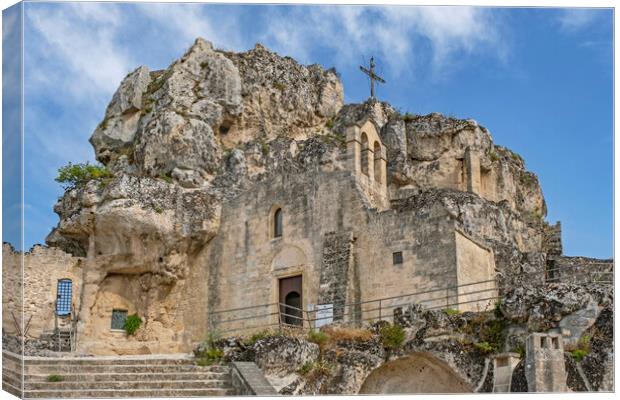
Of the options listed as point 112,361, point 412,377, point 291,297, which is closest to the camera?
point 112,361

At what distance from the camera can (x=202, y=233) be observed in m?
30.8

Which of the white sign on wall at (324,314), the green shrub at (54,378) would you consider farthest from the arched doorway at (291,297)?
the green shrub at (54,378)

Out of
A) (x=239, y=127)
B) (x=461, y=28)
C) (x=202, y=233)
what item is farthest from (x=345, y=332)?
(x=239, y=127)

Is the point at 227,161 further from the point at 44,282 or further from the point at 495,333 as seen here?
the point at 495,333

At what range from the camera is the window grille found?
31.4 meters

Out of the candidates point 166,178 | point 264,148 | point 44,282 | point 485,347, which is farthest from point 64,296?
point 485,347

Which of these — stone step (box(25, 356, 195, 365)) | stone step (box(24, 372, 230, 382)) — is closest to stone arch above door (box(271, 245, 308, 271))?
stone step (box(25, 356, 195, 365))

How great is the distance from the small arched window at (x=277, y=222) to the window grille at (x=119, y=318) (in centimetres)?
625

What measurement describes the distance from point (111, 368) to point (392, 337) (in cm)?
642

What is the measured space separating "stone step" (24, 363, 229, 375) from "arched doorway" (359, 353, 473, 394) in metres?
3.48

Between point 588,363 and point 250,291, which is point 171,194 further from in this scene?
point 588,363

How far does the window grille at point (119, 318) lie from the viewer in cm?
3138

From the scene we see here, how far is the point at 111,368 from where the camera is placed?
67.6 ft

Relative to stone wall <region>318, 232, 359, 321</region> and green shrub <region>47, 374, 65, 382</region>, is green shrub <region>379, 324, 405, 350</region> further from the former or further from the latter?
green shrub <region>47, 374, 65, 382</region>
